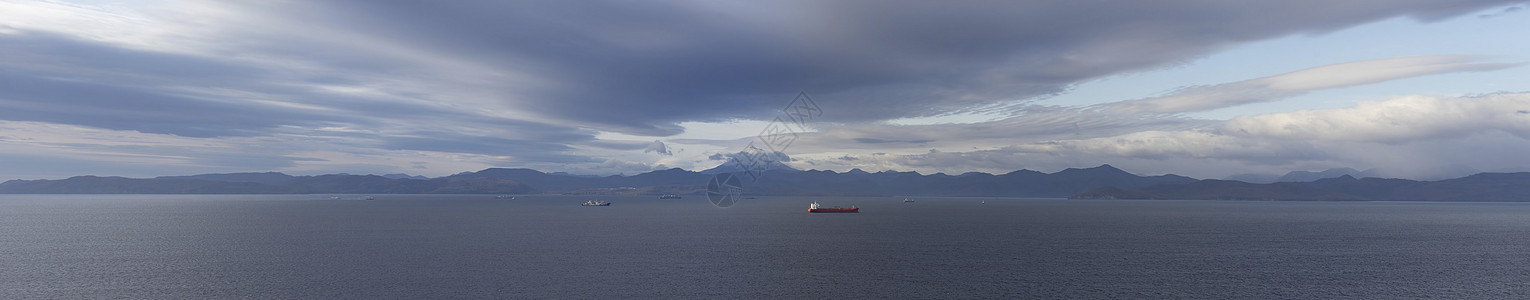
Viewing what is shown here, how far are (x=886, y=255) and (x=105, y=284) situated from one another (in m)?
86.0

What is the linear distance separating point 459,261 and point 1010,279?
216 feet

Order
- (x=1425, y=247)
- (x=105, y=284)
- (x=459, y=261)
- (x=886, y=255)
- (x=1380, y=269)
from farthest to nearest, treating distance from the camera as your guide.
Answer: (x=1425, y=247) → (x=886, y=255) → (x=459, y=261) → (x=1380, y=269) → (x=105, y=284)

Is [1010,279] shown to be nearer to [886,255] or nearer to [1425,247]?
[886,255]

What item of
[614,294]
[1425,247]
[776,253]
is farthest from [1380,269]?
[614,294]

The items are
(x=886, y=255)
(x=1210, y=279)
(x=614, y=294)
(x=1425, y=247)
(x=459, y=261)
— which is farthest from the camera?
(x=1425, y=247)

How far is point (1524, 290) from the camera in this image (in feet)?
229

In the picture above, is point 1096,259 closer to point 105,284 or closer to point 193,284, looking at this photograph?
point 193,284

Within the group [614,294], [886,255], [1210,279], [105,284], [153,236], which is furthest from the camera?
[153,236]

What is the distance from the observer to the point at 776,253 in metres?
104

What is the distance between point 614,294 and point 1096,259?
63.7 metres

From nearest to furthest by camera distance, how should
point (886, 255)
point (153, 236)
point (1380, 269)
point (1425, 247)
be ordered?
point (1380, 269)
point (886, 255)
point (1425, 247)
point (153, 236)

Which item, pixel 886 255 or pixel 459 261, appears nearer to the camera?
pixel 459 261

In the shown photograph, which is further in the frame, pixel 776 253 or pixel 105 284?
pixel 776 253

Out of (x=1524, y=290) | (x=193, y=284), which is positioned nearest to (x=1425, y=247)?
(x=1524, y=290)
